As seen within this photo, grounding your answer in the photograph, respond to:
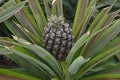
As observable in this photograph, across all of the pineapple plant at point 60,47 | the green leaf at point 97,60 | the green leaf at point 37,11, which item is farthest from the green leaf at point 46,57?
the green leaf at point 37,11

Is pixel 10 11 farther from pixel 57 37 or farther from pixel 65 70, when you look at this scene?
pixel 65 70

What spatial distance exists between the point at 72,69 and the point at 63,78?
139 mm

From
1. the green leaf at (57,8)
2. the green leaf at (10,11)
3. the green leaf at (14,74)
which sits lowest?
the green leaf at (14,74)

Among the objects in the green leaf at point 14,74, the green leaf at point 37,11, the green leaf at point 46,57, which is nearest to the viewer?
the green leaf at point 46,57

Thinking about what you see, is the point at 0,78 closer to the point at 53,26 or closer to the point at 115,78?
the point at 53,26

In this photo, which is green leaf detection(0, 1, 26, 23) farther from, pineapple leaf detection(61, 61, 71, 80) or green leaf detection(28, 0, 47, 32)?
pineapple leaf detection(61, 61, 71, 80)

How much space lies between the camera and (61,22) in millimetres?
1388

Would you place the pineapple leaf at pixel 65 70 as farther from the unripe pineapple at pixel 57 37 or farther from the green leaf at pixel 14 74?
the green leaf at pixel 14 74

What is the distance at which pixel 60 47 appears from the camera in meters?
1.42

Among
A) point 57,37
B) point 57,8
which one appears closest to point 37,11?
point 57,8

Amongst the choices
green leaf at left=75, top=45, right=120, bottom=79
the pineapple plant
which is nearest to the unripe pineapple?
the pineapple plant

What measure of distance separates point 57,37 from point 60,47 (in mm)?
66

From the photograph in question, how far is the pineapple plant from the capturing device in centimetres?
136

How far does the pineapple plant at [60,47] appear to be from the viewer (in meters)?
1.36
